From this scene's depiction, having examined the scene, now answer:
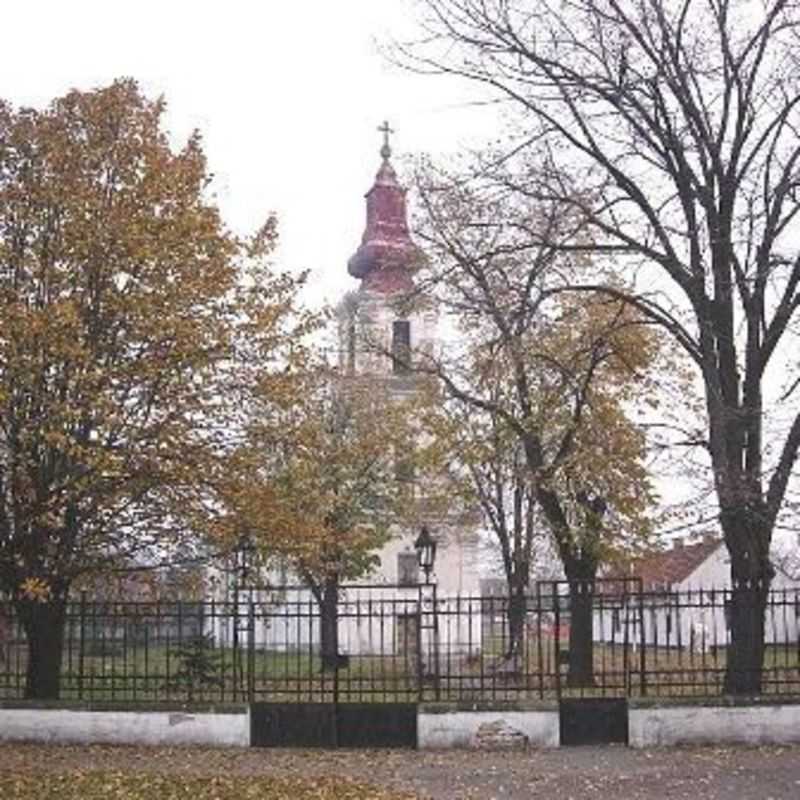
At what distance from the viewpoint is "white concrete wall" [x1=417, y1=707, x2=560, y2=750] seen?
1493 cm

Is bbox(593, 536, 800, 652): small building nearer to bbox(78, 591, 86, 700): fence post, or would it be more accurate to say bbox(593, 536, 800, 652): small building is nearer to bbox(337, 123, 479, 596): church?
bbox(78, 591, 86, 700): fence post

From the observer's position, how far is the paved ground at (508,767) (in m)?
12.0

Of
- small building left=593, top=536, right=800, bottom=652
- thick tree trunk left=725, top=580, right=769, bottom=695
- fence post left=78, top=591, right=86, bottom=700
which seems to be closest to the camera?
small building left=593, top=536, right=800, bottom=652

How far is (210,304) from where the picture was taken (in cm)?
1694

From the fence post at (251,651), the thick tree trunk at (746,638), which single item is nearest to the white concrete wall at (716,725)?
the thick tree trunk at (746,638)

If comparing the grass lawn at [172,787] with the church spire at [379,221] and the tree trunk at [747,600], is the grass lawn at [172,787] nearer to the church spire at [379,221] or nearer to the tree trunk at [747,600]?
the tree trunk at [747,600]

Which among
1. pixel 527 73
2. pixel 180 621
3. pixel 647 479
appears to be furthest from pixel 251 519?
pixel 647 479

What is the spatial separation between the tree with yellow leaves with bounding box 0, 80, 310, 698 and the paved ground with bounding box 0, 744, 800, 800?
2649mm

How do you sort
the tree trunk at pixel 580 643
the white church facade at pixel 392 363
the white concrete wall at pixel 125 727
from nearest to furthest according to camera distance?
the white concrete wall at pixel 125 727, the tree trunk at pixel 580 643, the white church facade at pixel 392 363

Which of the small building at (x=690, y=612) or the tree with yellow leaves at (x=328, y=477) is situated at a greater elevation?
the tree with yellow leaves at (x=328, y=477)

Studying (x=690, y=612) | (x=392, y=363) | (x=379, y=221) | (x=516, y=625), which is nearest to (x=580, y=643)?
(x=516, y=625)

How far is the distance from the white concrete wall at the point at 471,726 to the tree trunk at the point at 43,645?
5.45m

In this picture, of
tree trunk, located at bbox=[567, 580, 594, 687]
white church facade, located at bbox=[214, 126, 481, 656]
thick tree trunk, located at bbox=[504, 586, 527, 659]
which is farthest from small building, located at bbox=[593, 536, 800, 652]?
white church facade, located at bbox=[214, 126, 481, 656]

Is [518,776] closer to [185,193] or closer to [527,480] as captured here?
[185,193]
